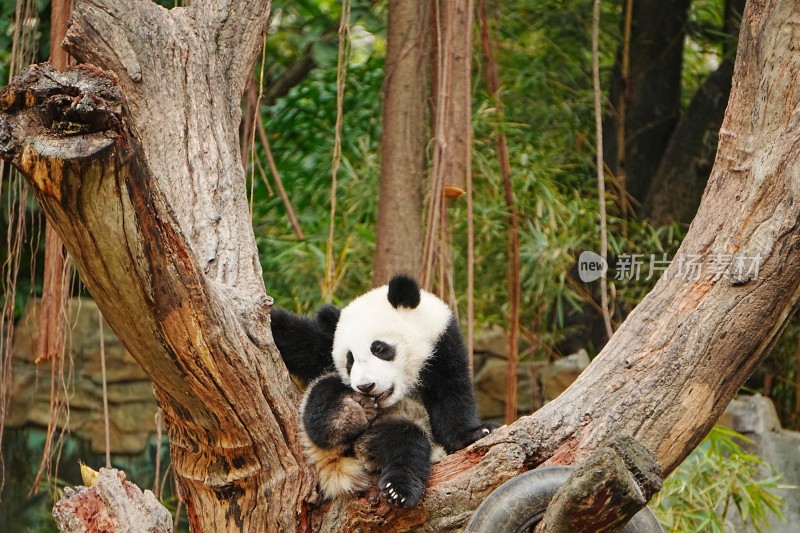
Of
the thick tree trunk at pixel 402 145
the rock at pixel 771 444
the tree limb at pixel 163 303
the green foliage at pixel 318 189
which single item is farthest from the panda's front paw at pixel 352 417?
the rock at pixel 771 444

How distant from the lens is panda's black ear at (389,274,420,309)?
7.93 ft

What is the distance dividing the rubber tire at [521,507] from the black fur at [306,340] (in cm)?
87

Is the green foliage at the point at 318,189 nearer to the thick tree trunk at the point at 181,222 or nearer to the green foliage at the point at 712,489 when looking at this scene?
the thick tree trunk at the point at 181,222

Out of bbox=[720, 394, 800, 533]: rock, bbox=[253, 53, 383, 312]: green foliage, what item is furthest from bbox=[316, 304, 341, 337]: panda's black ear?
bbox=[720, 394, 800, 533]: rock

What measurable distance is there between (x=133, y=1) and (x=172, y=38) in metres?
0.13

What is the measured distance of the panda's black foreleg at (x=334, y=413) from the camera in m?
1.99

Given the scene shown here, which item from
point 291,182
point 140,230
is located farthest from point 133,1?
point 291,182

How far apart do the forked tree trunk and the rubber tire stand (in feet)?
0.48

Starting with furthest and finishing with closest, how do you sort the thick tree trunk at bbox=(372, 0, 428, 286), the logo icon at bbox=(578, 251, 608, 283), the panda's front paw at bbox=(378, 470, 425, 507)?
the logo icon at bbox=(578, 251, 608, 283), the thick tree trunk at bbox=(372, 0, 428, 286), the panda's front paw at bbox=(378, 470, 425, 507)

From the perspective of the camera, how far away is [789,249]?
195 centimetres

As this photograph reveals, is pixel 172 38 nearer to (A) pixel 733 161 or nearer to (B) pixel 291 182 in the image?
(A) pixel 733 161

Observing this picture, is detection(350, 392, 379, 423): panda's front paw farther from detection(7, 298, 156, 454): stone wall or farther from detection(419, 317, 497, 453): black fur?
detection(7, 298, 156, 454): stone wall

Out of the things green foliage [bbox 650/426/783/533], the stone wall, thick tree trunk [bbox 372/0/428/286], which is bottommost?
the stone wall

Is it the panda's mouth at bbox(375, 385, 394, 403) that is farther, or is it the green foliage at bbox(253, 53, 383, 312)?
the green foliage at bbox(253, 53, 383, 312)
